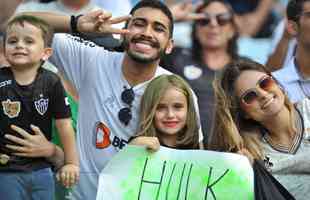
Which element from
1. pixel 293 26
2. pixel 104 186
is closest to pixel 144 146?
pixel 104 186

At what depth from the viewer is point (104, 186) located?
4.50m

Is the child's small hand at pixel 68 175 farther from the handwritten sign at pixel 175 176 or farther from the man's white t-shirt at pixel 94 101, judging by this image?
the man's white t-shirt at pixel 94 101

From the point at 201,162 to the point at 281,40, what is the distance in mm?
2235

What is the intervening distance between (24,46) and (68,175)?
658 mm

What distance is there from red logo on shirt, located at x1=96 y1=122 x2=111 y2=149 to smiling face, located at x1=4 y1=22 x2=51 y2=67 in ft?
2.00

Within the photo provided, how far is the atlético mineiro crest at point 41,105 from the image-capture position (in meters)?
4.52

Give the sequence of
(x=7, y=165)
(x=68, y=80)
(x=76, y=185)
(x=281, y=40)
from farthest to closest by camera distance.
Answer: (x=281, y=40), (x=68, y=80), (x=76, y=185), (x=7, y=165)

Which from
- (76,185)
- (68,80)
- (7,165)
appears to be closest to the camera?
(7,165)

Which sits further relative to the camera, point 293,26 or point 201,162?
point 293,26

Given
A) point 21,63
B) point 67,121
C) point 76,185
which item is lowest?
point 76,185

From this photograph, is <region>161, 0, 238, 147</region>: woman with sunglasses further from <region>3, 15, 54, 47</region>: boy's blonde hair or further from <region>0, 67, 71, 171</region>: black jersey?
<region>0, 67, 71, 171</region>: black jersey

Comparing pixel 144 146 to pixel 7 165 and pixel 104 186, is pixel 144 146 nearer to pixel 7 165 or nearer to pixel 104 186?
pixel 104 186

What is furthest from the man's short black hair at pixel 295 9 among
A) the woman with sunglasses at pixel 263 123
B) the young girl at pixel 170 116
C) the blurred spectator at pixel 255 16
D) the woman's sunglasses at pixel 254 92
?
the blurred spectator at pixel 255 16

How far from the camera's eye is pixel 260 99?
4793mm
